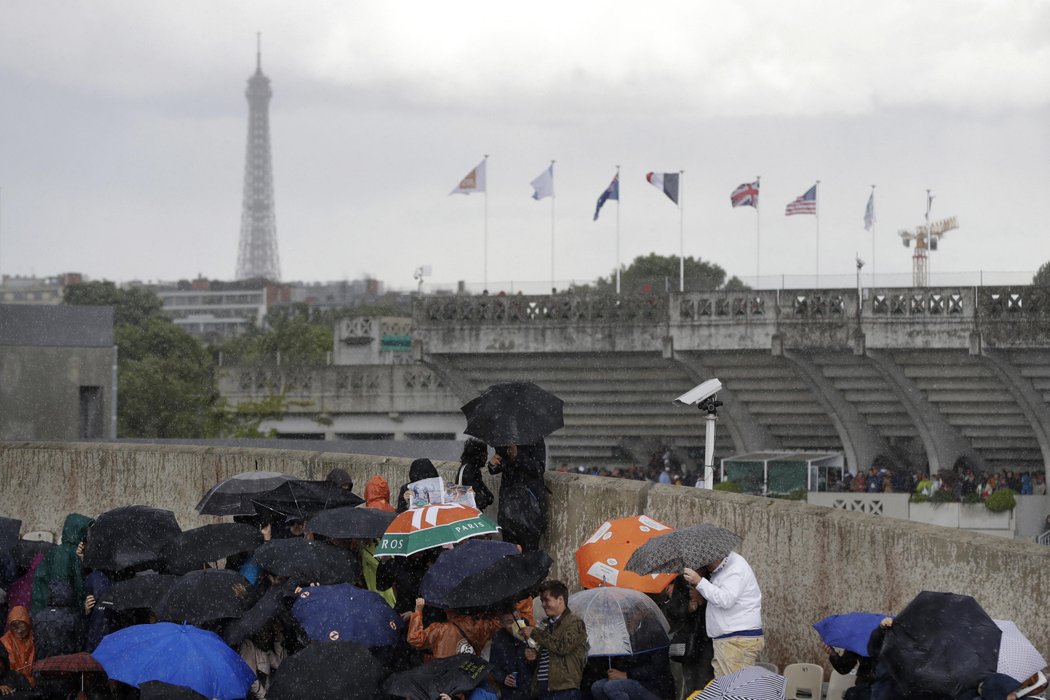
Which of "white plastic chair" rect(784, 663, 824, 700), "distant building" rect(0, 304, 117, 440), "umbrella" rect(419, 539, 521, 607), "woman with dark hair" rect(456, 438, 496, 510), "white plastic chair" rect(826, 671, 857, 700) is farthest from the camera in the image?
"distant building" rect(0, 304, 117, 440)

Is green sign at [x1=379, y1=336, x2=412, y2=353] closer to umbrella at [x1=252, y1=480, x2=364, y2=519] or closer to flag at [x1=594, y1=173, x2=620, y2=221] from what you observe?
flag at [x1=594, y1=173, x2=620, y2=221]

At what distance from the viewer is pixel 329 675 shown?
7.32m

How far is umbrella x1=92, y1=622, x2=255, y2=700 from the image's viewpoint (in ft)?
25.5

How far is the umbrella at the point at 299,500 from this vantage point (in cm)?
1021

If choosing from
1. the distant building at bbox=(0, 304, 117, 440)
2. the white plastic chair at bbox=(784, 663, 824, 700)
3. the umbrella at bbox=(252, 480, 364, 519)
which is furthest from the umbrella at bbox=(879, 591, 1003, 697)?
the distant building at bbox=(0, 304, 117, 440)

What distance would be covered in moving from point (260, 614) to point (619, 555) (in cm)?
206

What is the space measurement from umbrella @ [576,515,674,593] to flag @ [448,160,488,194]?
101 feet

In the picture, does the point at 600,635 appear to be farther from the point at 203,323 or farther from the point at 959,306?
the point at 203,323

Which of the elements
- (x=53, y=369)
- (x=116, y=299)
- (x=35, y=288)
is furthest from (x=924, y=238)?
(x=35, y=288)

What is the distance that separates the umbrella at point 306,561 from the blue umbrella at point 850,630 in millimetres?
2849

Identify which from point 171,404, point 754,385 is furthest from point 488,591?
point 171,404

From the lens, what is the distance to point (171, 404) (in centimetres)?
4481

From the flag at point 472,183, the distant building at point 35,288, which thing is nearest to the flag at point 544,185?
the flag at point 472,183

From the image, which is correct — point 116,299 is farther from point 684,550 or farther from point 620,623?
point 684,550
